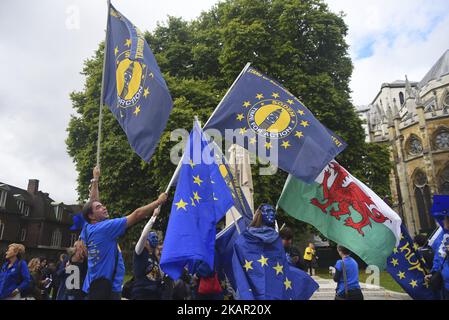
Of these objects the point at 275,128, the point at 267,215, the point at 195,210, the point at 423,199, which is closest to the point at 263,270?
the point at 267,215

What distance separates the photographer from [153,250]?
5.21m

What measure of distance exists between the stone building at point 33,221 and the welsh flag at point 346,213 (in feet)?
105

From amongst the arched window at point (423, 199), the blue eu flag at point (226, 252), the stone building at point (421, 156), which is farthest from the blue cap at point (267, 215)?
the arched window at point (423, 199)

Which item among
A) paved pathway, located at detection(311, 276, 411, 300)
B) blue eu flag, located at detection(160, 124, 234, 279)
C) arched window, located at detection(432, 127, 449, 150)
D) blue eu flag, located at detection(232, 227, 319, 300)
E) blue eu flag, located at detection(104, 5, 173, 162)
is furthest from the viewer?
arched window, located at detection(432, 127, 449, 150)

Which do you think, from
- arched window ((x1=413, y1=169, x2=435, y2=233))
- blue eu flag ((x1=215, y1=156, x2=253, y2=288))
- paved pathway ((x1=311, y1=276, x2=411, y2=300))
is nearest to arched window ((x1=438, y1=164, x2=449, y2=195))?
arched window ((x1=413, y1=169, x2=435, y2=233))

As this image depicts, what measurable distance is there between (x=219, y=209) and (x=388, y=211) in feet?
9.93

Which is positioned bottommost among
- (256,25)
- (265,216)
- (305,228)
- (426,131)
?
(265,216)

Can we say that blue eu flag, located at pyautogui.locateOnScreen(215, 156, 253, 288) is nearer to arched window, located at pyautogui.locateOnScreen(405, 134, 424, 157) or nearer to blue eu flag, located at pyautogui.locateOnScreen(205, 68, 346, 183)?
blue eu flag, located at pyautogui.locateOnScreen(205, 68, 346, 183)

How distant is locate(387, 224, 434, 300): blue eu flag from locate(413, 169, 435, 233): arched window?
41.0 meters

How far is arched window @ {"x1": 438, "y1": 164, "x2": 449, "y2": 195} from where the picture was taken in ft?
137

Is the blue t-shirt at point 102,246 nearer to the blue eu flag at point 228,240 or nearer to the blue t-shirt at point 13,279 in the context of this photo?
the blue eu flag at point 228,240

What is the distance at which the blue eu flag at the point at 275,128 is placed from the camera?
245 inches
